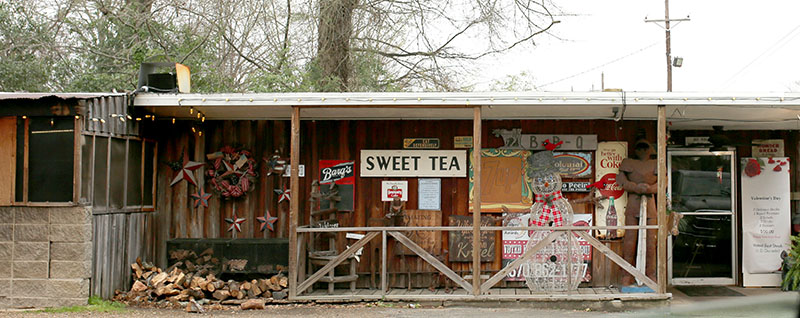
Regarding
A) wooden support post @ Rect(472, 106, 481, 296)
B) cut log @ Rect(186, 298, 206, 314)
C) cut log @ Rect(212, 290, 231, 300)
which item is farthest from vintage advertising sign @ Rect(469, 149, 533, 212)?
cut log @ Rect(186, 298, 206, 314)

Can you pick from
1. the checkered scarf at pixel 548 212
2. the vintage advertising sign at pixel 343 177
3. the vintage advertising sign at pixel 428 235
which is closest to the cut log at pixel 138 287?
the vintage advertising sign at pixel 343 177

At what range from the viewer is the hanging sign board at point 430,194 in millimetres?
10961

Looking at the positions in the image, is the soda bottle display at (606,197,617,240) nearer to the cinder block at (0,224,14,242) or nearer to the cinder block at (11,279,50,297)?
the cinder block at (11,279,50,297)

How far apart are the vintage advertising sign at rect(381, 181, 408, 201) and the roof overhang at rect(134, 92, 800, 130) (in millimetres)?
928

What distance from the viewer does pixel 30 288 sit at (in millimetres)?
8977

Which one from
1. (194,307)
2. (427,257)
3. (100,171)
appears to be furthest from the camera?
(427,257)

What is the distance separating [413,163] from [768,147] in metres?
5.07

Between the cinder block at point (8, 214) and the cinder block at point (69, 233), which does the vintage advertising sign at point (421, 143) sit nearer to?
the cinder block at point (69, 233)

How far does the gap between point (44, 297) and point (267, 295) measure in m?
2.58

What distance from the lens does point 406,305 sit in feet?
32.5

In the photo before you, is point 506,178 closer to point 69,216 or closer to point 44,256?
point 69,216

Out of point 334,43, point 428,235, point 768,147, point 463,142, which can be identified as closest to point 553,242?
point 428,235

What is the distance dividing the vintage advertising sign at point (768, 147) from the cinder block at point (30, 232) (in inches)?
370

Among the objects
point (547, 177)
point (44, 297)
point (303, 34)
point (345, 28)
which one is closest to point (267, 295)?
point (44, 297)
